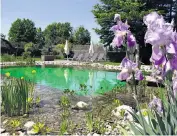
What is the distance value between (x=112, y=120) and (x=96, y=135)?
0.82m

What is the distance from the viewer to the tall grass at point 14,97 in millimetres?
4246

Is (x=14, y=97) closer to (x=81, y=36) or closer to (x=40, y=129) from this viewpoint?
(x=40, y=129)

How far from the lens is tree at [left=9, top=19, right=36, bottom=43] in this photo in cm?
5103

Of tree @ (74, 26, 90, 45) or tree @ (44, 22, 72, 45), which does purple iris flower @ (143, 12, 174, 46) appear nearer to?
tree @ (74, 26, 90, 45)

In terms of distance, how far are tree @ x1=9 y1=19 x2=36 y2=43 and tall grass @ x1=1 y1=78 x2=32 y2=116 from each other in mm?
47704

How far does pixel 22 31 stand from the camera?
52625 millimetres

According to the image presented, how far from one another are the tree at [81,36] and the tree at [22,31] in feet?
29.6

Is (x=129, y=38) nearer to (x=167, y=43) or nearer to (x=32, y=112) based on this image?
(x=167, y=43)

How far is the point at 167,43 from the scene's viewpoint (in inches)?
55.6

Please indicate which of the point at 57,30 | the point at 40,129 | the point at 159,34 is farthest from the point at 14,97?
the point at 57,30

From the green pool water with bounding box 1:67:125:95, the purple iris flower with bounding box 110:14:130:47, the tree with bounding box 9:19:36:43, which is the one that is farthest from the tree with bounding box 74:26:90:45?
the purple iris flower with bounding box 110:14:130:47

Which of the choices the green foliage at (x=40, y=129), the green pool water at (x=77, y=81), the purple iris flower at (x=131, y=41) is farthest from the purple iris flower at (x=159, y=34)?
the green pool water at (x=77, y=81)

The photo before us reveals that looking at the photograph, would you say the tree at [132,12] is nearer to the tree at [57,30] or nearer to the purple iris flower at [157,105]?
the purple iris flower at [157,105]

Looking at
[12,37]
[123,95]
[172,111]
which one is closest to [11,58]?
[123,95]
